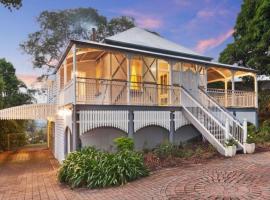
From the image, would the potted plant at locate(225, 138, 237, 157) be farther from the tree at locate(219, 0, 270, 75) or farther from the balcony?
the tree at locate(219, 0, 270, 75)

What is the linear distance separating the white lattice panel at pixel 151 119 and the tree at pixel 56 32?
913 inches

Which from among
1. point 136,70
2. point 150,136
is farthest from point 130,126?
point 136,70

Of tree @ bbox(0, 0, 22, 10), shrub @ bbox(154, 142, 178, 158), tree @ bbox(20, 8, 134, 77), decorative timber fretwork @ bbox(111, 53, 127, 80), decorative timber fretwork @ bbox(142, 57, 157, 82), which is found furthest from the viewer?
tree @ bbox(20, 8, 134, 77)

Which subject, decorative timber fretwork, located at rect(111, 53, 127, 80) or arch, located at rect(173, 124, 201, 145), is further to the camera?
decorative timber fretwork, located at rect(111, 53, 127, 80)

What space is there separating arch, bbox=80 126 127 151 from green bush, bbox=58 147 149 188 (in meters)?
3.24

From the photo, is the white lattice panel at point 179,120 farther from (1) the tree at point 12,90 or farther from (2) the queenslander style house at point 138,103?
(1) the tree at point 12,90

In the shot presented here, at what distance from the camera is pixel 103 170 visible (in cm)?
896

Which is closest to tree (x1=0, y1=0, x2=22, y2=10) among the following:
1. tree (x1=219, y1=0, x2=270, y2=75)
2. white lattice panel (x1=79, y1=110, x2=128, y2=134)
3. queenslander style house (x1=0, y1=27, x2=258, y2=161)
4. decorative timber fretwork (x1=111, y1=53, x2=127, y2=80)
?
queenslander style house (x1=0, y1=27, x2=258, y2=161)

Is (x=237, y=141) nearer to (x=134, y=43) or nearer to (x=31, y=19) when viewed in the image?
A: (x=134, y=43)

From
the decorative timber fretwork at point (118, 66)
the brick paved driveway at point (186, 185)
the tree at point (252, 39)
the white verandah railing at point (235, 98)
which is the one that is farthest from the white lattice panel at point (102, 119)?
the tree at point (252, 39)

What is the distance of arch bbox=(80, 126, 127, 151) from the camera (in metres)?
13.3

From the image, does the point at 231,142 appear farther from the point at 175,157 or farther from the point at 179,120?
the point at 179,120

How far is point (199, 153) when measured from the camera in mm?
12008

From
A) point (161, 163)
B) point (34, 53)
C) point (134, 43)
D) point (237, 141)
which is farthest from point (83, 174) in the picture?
point (34, 53)
